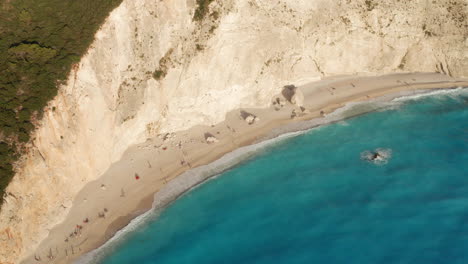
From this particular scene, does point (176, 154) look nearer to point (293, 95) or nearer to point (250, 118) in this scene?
point (250, 118)

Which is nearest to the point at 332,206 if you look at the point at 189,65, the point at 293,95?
the point at 293,95

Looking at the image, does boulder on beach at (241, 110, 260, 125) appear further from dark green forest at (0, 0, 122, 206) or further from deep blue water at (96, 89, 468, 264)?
dark green forest at (0, 0, 122, 206)

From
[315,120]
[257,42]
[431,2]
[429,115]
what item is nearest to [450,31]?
[431,2]

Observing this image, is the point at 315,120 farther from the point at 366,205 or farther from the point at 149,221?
the point at 149,221

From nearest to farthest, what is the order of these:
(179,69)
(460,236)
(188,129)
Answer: (460,236), (179,69), (188,129)

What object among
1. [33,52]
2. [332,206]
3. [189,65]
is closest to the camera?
[33,52]

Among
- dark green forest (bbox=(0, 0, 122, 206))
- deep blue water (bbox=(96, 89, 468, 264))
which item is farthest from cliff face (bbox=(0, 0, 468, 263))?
deep blue water (bbox=(96, 89, 468, 264))
